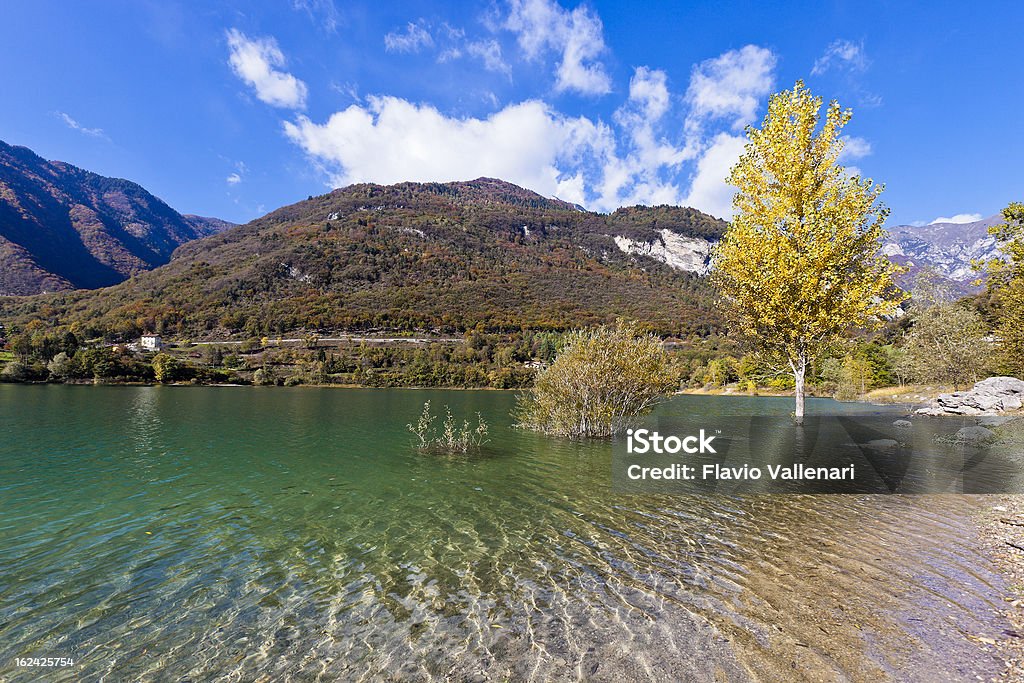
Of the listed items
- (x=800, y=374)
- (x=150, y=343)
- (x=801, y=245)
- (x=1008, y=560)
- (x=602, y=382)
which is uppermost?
(x=801, y=245)

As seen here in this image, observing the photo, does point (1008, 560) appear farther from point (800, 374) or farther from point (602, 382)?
point (602, 382)

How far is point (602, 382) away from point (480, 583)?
718 inches

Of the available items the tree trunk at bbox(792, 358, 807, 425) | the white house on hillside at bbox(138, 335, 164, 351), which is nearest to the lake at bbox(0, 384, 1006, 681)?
the tree trunk at bbox(792, 358, 807, 425)

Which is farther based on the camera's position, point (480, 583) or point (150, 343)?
point (150, 343)

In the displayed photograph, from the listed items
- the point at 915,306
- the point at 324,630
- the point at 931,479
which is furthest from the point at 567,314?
the point at 324,630

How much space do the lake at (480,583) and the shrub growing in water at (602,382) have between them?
32.7ft

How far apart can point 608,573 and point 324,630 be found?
4.48 m

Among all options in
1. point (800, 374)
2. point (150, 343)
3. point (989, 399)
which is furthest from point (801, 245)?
point (150, 343)

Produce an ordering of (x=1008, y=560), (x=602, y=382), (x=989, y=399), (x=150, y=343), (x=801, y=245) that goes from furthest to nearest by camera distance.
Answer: (x=150, y=343) → (x=989, y=399) → (x=602, y=382) → (x=801, y=245) → (x=1008, y=560)

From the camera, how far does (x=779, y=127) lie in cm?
1811

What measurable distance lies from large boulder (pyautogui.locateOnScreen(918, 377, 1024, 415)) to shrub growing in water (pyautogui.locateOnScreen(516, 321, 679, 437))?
25.3 meters

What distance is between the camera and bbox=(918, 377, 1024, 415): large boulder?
32031 mm

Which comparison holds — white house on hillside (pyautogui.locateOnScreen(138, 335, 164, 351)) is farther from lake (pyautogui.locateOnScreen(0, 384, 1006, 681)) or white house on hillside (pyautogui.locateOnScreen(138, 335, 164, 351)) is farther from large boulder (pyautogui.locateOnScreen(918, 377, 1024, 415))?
large boulder (pyautogui.locateOnScreen(918, 377, 1024, 415))

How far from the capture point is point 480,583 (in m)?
7.50
